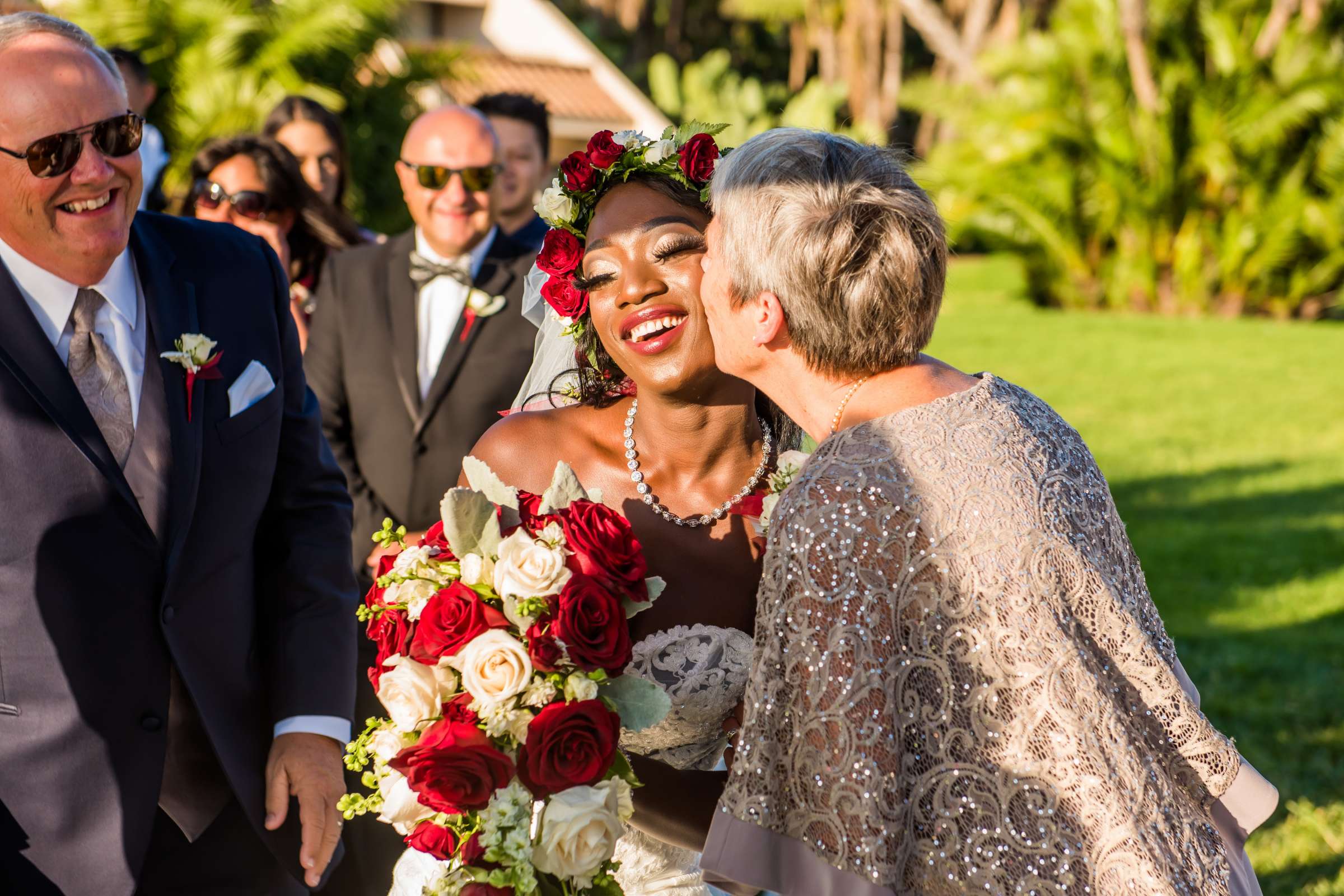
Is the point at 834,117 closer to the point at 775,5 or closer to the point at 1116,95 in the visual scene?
the point at 775,5

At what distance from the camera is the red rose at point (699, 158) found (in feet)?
10.6

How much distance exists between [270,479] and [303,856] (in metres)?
0.88

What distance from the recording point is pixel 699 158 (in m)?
3.24

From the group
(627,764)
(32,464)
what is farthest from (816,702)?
(32,464)

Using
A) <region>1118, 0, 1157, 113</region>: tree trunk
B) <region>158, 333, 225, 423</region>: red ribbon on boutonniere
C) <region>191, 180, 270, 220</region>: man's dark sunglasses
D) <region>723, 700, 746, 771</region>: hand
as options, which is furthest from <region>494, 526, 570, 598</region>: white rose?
<region>1118, 0, 1157, 113</region>: tree trunk

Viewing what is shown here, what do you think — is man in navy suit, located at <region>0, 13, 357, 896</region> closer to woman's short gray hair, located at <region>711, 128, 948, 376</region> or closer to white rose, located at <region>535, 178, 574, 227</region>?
white rose, located at <region>535, 178, 574, 227</region>

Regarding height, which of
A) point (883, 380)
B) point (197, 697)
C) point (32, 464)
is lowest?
point (197, 697)

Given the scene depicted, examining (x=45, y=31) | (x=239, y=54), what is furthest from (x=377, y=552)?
(x=239, y=54)

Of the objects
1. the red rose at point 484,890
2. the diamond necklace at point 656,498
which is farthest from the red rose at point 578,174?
the red rose at point 484,890

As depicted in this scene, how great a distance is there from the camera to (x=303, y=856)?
3.19 metres

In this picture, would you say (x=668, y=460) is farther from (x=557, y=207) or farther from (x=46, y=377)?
(x=46, y=377)

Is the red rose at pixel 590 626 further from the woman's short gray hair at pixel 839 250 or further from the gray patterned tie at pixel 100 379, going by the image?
the gray patterned tie at pixel 100 379

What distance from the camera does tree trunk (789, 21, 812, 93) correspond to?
4875 centimetres

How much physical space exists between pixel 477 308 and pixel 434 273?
30 cm
